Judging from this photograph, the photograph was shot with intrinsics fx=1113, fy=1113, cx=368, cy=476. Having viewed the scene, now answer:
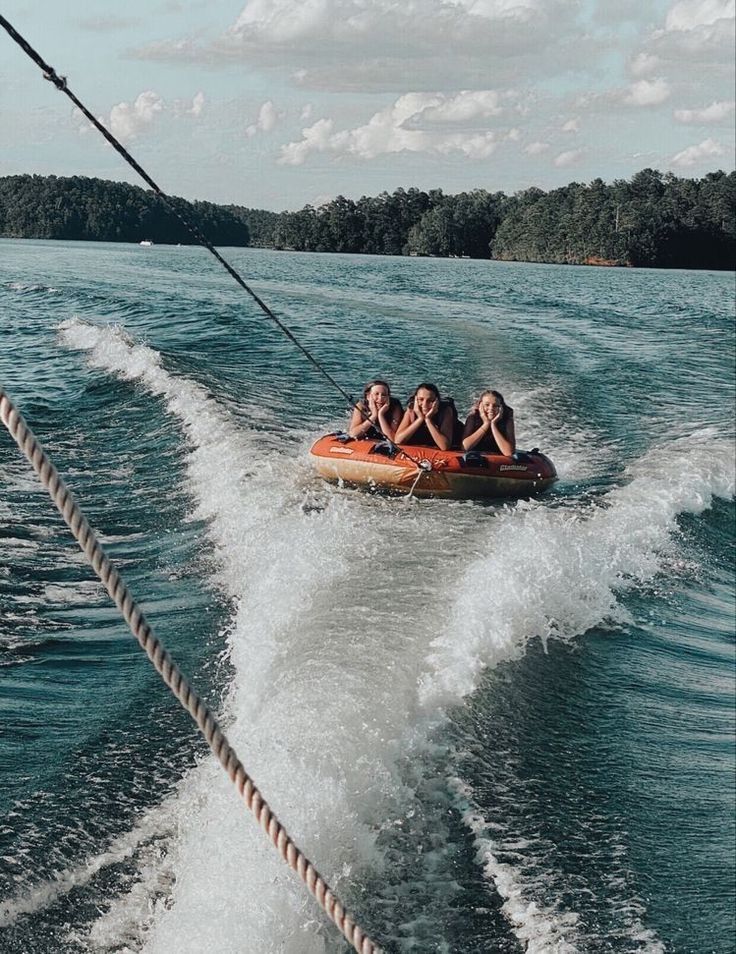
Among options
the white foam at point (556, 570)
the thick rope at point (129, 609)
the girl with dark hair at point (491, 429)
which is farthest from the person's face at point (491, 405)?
the thick rope at point (129, 609)

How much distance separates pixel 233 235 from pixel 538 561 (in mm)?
130324

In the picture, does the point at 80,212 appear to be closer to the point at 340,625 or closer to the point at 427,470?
the point at 427,470

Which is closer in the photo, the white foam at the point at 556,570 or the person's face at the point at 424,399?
the white foam at the point at 556,570

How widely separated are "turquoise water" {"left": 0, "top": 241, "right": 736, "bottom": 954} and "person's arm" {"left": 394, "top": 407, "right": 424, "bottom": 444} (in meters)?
0.99

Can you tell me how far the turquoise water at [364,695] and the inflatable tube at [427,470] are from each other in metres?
0.31

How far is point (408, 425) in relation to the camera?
1269 cm

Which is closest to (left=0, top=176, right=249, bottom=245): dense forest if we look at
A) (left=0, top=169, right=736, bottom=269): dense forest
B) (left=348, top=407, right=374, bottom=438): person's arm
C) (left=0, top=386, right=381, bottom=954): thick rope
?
(left=0, top=169, right=736, bottom=269): dense forest

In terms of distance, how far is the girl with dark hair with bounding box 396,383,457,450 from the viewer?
12508mm

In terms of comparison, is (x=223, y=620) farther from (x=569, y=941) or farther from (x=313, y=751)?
(x=569, y=941)

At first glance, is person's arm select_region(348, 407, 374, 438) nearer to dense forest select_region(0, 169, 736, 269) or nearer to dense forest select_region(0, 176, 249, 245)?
dense forest select_region(0, 169, 736, 269)

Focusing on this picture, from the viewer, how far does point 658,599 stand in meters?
9.77

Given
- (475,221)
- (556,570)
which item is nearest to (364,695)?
(556,570)

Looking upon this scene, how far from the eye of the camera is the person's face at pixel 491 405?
12.6 metres

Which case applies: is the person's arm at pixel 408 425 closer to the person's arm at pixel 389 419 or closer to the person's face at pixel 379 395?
the person's arm at pixel 389 419
